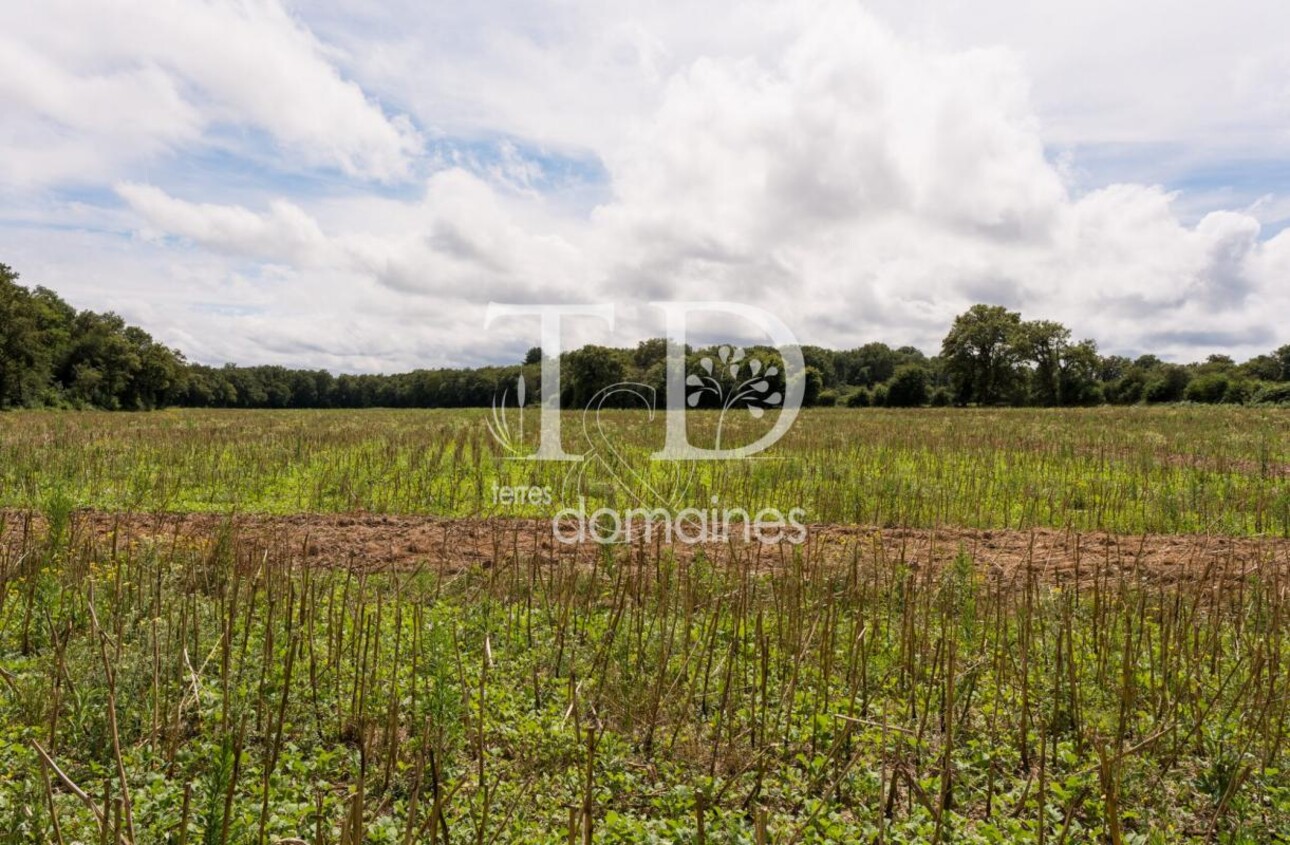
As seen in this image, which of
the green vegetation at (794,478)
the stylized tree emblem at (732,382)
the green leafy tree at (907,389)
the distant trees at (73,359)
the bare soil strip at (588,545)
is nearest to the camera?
the bare soil strip at (588,545)

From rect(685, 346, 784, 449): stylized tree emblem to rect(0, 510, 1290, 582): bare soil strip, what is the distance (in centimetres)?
490

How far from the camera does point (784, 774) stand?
3.45 m

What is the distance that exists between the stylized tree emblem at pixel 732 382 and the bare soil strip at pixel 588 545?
4.90 meters

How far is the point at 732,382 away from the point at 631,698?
59.2 ft

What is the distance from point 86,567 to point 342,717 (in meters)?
3.24

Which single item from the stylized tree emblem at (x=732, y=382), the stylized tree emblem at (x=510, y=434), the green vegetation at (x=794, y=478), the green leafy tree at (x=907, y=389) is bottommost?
the green vegetation at (x=794, y=478)

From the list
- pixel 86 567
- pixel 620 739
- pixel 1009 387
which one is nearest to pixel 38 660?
pixel 86 567

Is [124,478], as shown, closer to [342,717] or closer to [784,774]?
[342,717]

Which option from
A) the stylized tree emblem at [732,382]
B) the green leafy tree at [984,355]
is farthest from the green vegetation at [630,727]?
the green leafy tree at [984,355]

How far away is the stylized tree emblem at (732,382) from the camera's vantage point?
13.7 metres

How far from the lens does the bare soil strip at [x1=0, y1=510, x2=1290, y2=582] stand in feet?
21.4

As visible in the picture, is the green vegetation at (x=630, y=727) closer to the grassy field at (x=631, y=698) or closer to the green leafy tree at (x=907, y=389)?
the grassy field at (x=631, y=698)

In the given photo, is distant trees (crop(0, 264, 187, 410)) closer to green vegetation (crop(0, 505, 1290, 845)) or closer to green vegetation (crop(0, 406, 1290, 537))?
green vegetation (crop(0, 406, 1290, 537))

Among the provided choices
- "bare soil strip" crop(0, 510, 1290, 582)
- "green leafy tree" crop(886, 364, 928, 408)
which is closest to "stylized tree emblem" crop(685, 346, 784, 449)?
"bare soil strip" crop(0, 510, 1290, 582)
